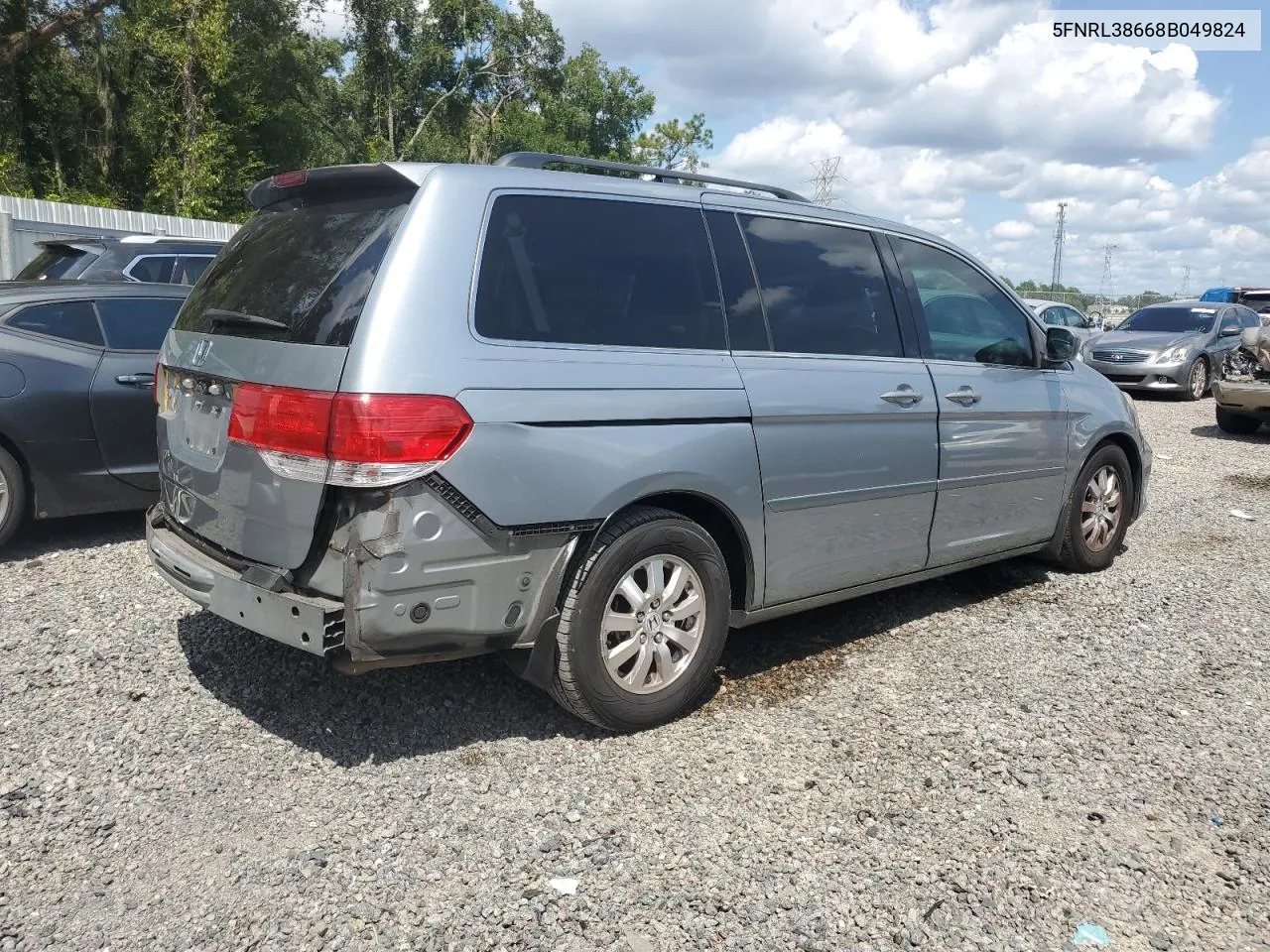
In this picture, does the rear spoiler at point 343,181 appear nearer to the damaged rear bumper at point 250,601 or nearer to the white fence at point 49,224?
the damaged rear bumper at point 250,601

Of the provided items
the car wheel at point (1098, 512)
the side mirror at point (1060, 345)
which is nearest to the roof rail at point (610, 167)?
the side mirror at point (1060, 345)

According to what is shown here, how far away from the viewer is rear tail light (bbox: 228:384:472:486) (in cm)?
293

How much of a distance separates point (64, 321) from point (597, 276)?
400 cm

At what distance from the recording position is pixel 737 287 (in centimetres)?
394

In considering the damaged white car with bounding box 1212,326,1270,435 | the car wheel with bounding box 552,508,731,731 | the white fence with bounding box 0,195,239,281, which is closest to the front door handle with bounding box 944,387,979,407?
the car wheel with bounding box 552,508,731,731

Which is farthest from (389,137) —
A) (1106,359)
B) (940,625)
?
(940,625)

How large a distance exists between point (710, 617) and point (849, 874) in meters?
1.13

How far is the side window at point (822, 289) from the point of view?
13.4ft

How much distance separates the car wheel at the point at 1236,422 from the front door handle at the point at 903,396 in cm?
980

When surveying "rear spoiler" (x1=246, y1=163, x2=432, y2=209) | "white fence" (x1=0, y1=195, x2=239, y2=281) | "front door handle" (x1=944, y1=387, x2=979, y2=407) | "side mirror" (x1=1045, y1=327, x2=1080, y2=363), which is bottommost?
"front door handle" (x1=944, y1=387, x2=979, y2=407)

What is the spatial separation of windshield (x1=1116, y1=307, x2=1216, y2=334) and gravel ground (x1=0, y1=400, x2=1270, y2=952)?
14.1m

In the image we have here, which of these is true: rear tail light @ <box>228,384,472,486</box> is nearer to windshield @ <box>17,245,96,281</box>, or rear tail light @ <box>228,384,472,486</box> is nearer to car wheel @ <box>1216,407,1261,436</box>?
windshield @ <box>17,245,96,281</box>

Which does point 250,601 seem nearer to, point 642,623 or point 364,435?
point 364,435

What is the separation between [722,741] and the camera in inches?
145
